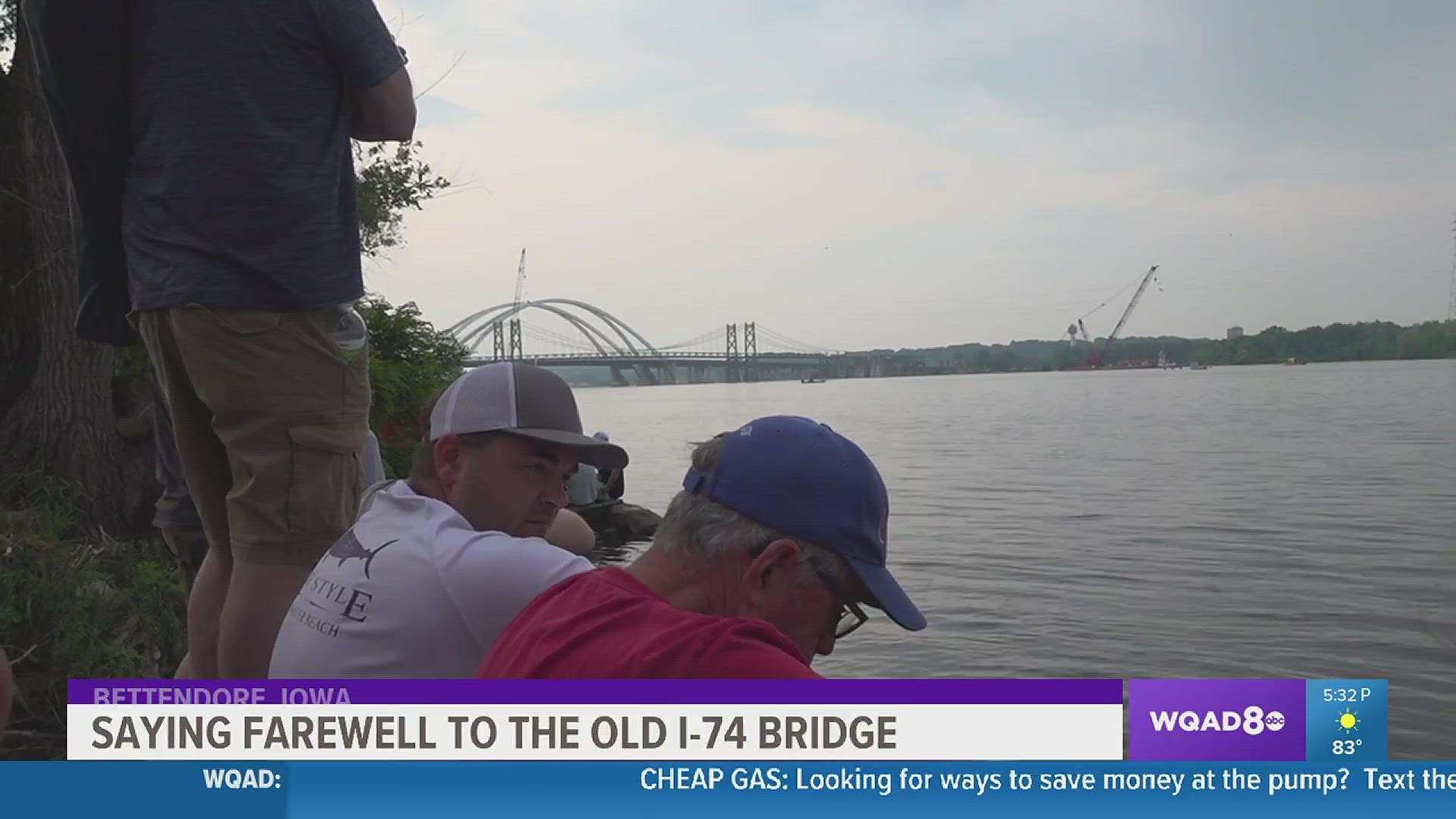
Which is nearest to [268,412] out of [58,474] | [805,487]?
[805,487]

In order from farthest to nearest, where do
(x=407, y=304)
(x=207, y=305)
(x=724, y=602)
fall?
(x=407, y=304) → (x=207, y=305) → (x=724, y=602)

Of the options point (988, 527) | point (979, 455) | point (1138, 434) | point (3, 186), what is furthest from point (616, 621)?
point (1138, 434)

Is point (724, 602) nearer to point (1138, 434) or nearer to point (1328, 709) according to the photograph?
point (1328, 709)

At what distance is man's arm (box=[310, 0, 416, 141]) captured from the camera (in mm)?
2406

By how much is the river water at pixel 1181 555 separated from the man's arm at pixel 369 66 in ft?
2.94

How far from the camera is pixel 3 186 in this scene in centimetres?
698

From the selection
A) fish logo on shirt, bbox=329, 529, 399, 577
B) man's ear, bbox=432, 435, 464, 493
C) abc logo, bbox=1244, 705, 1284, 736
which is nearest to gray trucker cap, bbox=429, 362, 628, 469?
man's ear, bbox=432, 435, 464, 493

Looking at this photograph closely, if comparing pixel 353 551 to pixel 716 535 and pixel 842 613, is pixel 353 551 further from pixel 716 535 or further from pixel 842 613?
pixel 842 613

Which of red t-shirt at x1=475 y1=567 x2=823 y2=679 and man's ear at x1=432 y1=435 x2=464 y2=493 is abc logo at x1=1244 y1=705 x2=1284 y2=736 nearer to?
red t-shirt at x1=475 y1=567 x2=823 y2=679

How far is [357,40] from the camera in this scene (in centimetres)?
242

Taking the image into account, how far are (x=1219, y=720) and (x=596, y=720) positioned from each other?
910 mm

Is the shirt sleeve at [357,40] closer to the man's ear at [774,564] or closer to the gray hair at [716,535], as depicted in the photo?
the gray hair at [716,535]

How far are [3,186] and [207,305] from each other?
5.69 meters

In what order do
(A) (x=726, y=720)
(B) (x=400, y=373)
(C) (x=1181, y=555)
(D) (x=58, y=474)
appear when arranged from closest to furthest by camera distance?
(A) (x=726, y=720)
(D) (x=58, y=474)
(B) (x=400, y=373)
(C) (x=1181, y=555)
